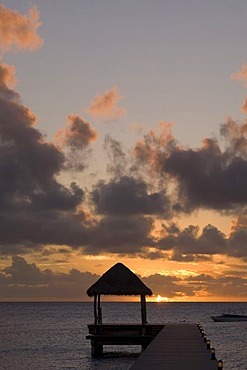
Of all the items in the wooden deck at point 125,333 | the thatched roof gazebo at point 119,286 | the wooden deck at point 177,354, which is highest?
the thatched roof gazebo at point 119,286

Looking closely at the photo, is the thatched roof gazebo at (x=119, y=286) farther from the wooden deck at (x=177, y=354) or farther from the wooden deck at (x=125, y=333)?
the wooden deck at (x=177, y=354)

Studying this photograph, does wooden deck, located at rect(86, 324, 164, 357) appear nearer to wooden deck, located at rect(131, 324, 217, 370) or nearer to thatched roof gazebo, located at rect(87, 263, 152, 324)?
thatched roof gazebo, located at rect(87, 263, 152, 324)

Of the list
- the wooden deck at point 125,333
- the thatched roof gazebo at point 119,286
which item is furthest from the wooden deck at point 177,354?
the thatched roof gazebo at point 119,286

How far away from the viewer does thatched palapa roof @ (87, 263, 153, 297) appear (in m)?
43.3

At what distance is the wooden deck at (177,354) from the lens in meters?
22.7

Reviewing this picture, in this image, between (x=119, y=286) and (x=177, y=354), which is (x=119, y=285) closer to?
(x=119, y=286)

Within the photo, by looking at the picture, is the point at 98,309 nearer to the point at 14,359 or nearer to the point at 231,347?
the point at 14,359

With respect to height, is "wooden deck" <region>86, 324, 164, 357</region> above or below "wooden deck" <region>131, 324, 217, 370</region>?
above

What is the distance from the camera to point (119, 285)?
143 feet

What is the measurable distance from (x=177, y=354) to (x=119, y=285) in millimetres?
17412

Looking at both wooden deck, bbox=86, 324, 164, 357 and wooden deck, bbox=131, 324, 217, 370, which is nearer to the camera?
wooden deck, bbox=131, 324, 217, 370

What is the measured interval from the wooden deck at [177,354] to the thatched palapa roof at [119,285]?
673cm

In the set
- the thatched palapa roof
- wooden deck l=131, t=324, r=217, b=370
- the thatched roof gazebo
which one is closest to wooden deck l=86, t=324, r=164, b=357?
the thatched roof gazebo

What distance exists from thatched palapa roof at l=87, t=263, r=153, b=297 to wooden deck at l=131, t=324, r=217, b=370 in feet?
A: 22.1
